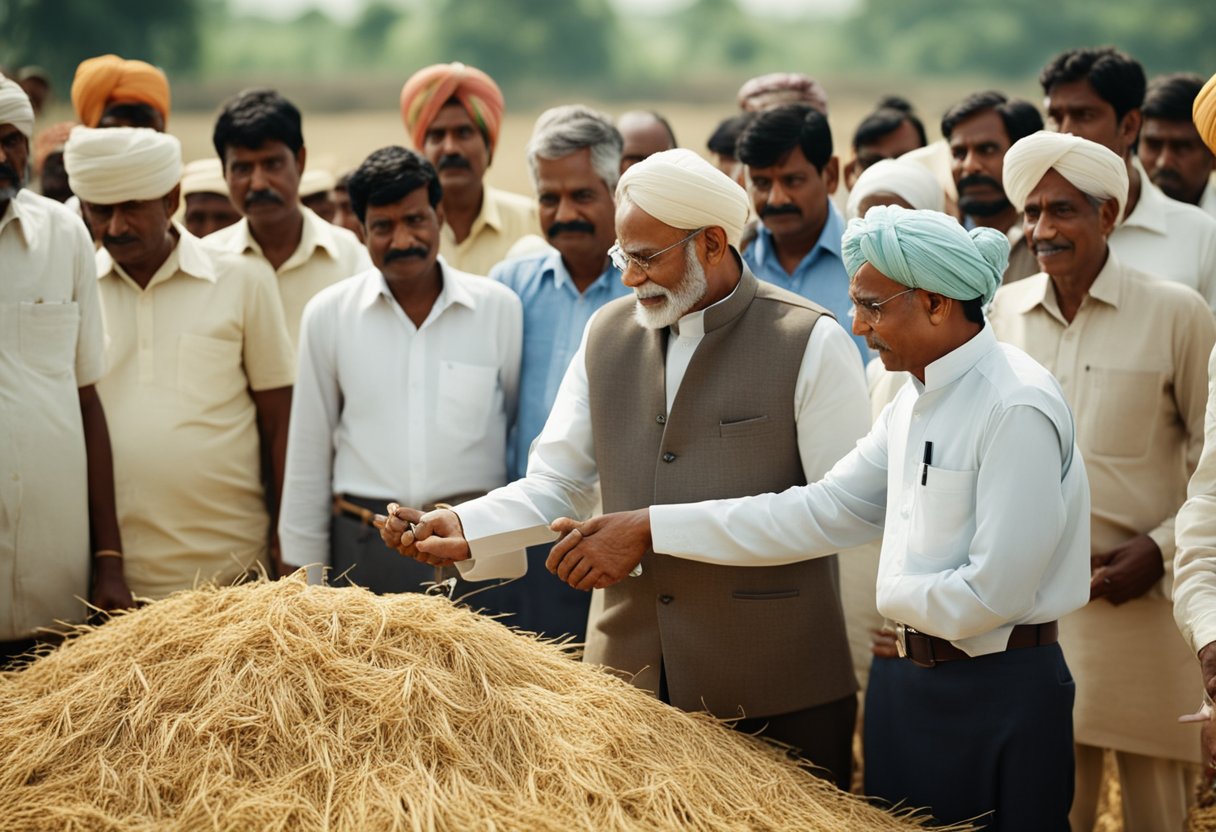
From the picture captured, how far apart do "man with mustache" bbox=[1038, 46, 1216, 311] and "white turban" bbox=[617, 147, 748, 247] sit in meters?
1.65

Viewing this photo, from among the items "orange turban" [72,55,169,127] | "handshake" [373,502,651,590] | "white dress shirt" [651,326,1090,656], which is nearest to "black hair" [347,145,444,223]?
"handshake" [373,502,651,590]

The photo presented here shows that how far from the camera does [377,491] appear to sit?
465 centimetres

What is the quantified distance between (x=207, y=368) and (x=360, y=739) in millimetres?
2297

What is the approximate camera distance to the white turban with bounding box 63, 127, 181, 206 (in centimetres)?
482

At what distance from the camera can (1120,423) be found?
427cm

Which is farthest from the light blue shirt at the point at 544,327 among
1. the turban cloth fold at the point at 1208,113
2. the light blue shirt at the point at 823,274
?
the turban cloth fold at the point at 1208,113

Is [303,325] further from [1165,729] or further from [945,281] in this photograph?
[1165,729]

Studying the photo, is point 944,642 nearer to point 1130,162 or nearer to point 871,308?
point 871,308

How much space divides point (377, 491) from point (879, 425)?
1.87m

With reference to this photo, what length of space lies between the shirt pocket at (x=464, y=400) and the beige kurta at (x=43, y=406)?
1136 mm

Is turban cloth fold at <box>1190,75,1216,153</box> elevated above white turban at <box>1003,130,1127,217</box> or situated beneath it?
elevated above

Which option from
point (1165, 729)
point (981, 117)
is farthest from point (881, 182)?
point (1165, 729)

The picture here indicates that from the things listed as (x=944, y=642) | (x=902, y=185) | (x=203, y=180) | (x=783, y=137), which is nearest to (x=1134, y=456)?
(x=944, y=642)

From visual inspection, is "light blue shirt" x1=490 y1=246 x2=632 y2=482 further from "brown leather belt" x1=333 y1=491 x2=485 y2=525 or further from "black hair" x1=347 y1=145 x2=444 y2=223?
"black hair" x1=347 y1=145 x2=444 y2=223
